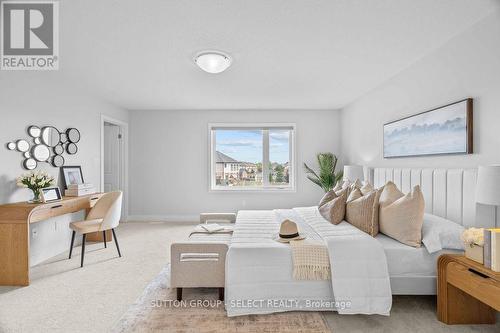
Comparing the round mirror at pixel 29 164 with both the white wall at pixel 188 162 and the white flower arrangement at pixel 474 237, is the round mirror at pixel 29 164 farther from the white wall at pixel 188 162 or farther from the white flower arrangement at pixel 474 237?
the white flower arrangement at pixel 474 237

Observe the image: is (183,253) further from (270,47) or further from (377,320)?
(270,47)

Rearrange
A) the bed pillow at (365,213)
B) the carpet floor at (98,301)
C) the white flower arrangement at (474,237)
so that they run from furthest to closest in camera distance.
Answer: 1. the bed pillow at (365,213)
2. the carpet floor at (98,301)
3. the white flower arrangement at (474,237)

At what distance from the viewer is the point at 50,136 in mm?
3674

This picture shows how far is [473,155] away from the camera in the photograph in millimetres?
2414

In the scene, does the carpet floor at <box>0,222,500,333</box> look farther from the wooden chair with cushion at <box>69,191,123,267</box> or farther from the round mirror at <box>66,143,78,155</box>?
the round mirror at <box>66,143,78,155</box>

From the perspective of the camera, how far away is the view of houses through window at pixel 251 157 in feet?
19.7

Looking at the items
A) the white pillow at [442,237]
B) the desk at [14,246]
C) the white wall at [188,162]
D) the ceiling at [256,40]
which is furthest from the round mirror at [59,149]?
the white pillow at [442,237]

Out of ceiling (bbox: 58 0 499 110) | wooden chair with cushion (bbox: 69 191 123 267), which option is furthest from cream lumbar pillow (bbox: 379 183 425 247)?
wooden chair with cushion (bbox: 69 191 123 267)

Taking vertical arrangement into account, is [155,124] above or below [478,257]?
above

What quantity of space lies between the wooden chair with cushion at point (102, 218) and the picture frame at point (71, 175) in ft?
1.76

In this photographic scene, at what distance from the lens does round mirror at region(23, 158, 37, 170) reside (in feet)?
10.7

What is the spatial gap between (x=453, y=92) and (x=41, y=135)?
4.75 meters

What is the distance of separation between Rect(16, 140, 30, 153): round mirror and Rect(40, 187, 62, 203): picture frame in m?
0.52

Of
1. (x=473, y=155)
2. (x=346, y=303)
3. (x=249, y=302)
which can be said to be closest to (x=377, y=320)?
(x=346, y=303)
